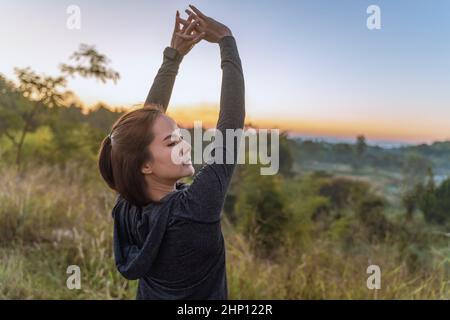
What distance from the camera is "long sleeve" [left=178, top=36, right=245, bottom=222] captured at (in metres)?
Result: 0.89

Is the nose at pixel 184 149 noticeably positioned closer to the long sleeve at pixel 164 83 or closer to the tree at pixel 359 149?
the long sleeve at pixel 164 83

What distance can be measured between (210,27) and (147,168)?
0.33 m

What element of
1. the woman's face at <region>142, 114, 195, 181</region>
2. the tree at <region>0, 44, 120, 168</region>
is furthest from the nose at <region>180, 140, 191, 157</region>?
the tree at <region>0, 44, 120, 168</region>

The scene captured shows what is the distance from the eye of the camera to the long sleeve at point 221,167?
89 centimetres

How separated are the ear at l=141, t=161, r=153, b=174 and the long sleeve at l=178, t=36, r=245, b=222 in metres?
0.10

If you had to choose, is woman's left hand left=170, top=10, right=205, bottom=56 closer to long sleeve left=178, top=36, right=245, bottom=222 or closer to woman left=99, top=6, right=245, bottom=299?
woman left=99, top=6, right=245, bottom=299

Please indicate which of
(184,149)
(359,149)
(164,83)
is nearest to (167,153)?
(184,149)

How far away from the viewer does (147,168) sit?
0.96 metres

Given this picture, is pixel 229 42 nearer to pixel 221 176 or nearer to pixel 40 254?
pixel 221 176

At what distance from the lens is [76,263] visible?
2.75 metres

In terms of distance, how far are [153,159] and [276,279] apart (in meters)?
1.97

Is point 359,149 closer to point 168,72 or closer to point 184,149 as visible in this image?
point 168,72

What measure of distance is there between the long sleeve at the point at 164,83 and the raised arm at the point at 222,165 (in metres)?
0.22
